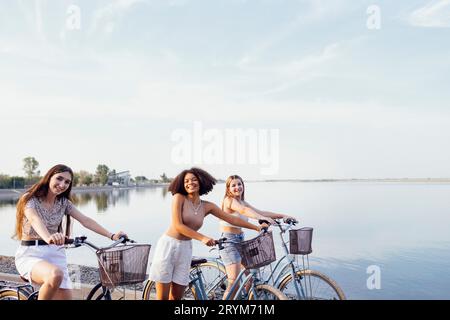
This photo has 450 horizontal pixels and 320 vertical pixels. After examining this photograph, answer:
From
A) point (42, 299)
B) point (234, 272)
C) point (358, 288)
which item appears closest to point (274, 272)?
point (234, 272)

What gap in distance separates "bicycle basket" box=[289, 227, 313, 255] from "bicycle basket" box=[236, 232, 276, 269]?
0.49 metres

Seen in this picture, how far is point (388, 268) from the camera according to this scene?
13.3 metres

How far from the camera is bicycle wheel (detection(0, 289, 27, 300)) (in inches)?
125

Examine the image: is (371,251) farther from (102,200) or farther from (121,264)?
(102,200)

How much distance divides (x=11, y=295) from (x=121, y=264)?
977 mm

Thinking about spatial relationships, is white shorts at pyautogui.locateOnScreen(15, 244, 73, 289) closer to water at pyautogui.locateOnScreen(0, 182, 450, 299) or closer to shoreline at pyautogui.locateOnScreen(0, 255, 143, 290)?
water at pyautogui.locateOnScreen(0, 182, 450, 299)

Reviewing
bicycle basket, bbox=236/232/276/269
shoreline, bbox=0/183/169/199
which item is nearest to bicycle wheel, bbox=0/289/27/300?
bicycle basket, bbox=236/232/276/269

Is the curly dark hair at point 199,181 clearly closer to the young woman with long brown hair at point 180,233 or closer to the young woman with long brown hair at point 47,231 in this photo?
the young woman with long brown hair at point 180,233

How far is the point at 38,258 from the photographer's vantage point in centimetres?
304

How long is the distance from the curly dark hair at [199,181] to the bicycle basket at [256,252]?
1.58ft

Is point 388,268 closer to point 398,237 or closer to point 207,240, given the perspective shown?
point 398,237

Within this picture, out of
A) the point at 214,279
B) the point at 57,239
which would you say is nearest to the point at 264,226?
the point at 214,279
